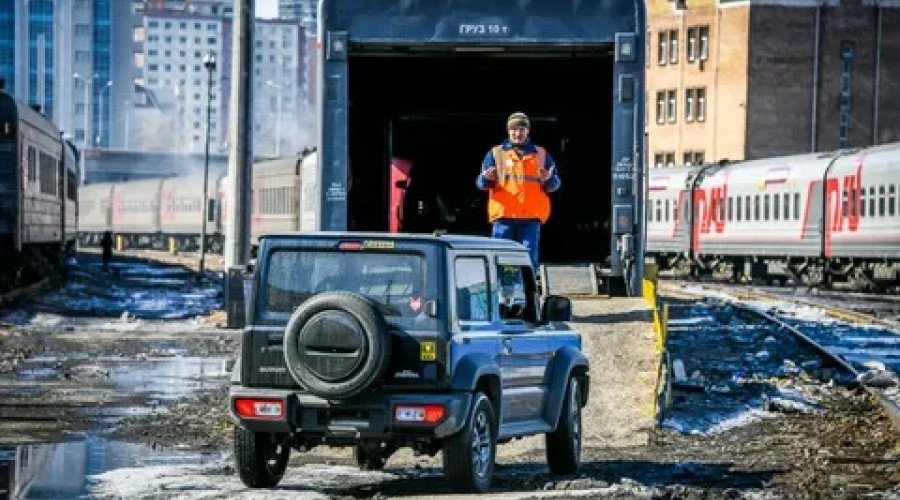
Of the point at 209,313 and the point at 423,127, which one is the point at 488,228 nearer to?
the point at 423,127

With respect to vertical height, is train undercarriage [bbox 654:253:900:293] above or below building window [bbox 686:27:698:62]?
below

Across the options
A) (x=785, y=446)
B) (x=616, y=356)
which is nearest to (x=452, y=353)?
(x=785, y=446)

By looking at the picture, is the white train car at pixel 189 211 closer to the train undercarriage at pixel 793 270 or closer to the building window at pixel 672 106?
the building window at pixel 672 106

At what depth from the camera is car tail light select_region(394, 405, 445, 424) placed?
1144cm

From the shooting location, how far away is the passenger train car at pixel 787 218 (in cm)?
4475

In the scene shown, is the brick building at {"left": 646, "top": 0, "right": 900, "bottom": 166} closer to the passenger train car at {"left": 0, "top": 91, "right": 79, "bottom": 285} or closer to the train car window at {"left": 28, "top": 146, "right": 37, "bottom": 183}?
the passenger train car at {"left": 0, "top": 91, "right": 79, "bottom": 285}

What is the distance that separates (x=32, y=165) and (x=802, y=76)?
56.2 m

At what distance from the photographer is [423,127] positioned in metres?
25.0

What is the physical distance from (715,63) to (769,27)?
3416mm

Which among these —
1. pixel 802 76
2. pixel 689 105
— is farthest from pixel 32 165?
pixel 689 105

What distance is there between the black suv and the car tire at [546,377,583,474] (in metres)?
0.81

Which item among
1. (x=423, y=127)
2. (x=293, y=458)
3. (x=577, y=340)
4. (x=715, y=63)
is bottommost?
(x=293, y=458)

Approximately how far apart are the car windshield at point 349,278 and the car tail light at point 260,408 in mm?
580

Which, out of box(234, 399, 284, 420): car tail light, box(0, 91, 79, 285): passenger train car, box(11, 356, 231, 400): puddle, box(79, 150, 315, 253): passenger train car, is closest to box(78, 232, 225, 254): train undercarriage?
box(79, 150, 315, 253): passenger train car
